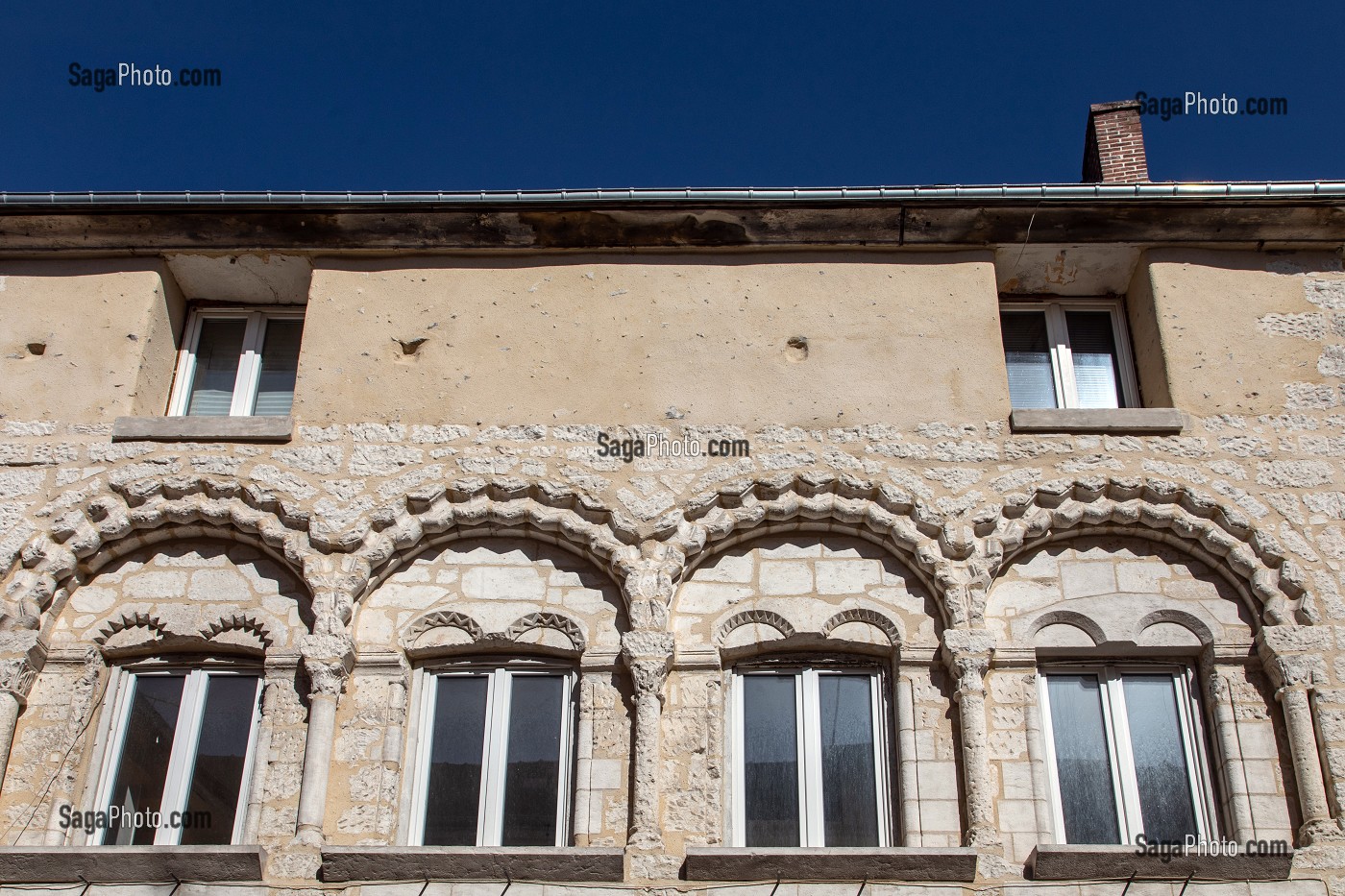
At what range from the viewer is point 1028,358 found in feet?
32.3

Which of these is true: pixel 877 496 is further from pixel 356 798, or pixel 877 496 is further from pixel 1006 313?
pixel 356 798

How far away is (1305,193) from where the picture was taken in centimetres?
942

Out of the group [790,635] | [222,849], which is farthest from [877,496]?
[222,849]

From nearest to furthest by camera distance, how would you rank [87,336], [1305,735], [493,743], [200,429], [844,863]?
[844,863] → [1305,735] → [493,743] → [200,429] → [87,336]

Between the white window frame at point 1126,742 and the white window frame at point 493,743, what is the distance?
2592mm

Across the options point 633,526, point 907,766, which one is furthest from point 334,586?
point 907,766

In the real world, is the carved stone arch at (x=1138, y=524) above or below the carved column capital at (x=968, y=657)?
above

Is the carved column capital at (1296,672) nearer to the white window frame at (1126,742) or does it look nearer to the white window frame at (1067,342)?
the white window frame at (1126,742)

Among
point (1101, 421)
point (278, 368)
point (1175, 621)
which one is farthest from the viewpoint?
point (278, 368)

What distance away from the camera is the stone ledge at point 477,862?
7312 mm

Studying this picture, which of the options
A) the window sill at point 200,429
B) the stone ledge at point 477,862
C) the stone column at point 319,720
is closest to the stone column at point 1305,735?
the stone ledge at point 477,862

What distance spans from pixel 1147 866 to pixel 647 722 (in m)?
2.63

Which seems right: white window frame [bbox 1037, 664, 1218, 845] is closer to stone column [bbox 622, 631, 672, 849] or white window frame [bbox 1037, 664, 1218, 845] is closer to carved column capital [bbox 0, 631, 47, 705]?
stone column [bbox 622, 631, 672, 849]

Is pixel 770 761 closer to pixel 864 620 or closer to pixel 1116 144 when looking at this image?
pixel 864 620
